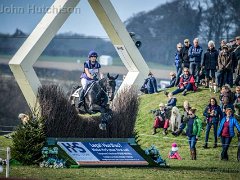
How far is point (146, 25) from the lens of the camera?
39.8m

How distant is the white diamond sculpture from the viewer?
24906 mm

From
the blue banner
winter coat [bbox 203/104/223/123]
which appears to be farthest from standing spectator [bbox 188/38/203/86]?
the blue banner

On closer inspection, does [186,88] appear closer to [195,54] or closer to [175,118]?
[195,54]

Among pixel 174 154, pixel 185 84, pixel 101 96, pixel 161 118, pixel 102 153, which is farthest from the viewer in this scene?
pixel 185 84

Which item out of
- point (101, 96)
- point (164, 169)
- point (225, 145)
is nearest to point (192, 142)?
point (225, 145)

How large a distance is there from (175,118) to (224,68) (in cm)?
253

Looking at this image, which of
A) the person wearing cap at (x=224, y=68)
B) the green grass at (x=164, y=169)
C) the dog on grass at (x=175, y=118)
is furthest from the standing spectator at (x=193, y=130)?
the person wearing cap at (x=224, y=68)

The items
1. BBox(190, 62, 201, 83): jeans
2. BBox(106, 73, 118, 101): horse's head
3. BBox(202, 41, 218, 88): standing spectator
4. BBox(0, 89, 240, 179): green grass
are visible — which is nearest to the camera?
BBox(0, 89, 240, 179): green grass

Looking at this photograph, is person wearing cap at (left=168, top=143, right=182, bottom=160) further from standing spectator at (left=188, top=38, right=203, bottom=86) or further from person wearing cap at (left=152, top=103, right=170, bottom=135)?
standing spectator at (left=188, top=38, right=203, bottom=86)

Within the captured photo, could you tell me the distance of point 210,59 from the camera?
32.8 metres

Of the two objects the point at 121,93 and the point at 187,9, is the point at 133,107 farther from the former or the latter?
the point at 187,9

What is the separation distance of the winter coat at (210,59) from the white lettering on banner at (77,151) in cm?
890

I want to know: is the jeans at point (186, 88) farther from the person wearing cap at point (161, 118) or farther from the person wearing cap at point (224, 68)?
the person wearing cap at point (161, 118)

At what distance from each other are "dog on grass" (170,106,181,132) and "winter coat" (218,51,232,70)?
7.55 ft
